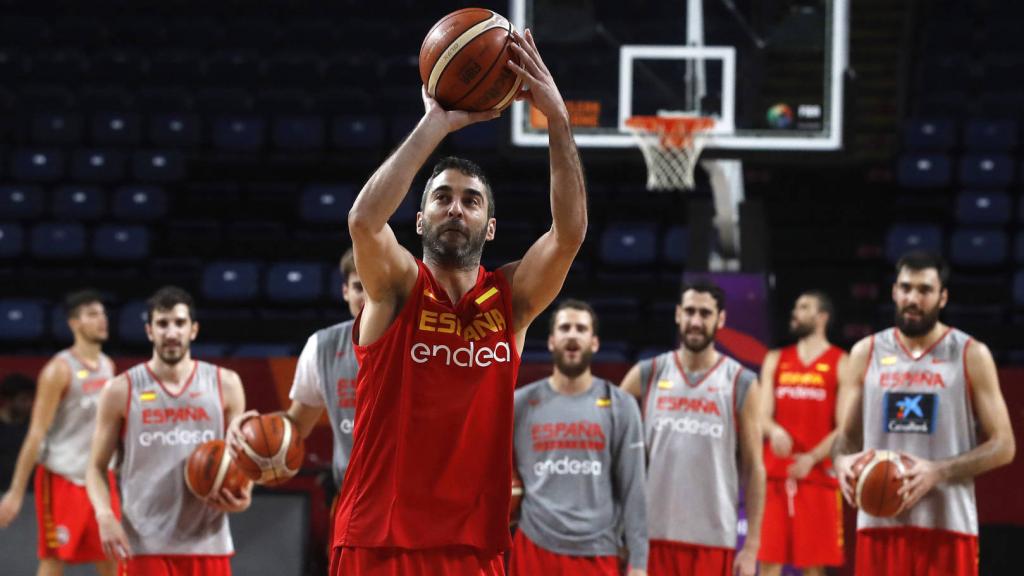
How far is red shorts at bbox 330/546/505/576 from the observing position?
3191 mm

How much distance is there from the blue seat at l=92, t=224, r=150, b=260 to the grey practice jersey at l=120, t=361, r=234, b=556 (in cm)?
638

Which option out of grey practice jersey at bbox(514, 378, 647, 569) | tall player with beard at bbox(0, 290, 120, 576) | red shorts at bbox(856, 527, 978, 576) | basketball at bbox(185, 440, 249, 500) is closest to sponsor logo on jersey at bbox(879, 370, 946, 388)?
red shorts at bbox(856, 527, 978, 576)

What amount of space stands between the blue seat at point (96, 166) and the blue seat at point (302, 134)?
1571mm

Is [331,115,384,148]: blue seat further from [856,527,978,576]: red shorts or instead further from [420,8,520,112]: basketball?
[420,8,520,112]: basketball

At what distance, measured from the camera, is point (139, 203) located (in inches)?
489

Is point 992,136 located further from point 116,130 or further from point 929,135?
point 116,130

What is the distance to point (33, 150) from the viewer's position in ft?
42.1

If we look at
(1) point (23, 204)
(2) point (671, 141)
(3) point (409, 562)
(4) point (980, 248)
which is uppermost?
(1) point (23, 204)

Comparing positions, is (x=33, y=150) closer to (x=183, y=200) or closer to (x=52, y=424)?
(x=183, y=200)

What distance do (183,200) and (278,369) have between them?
4.65 meters

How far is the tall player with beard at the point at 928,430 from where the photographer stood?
5.29 m

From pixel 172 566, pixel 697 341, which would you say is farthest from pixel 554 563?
pixel 172 566

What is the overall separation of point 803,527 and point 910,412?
2766 mm

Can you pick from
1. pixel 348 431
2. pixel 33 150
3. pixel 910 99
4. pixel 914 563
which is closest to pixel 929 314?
pixel 914 563
